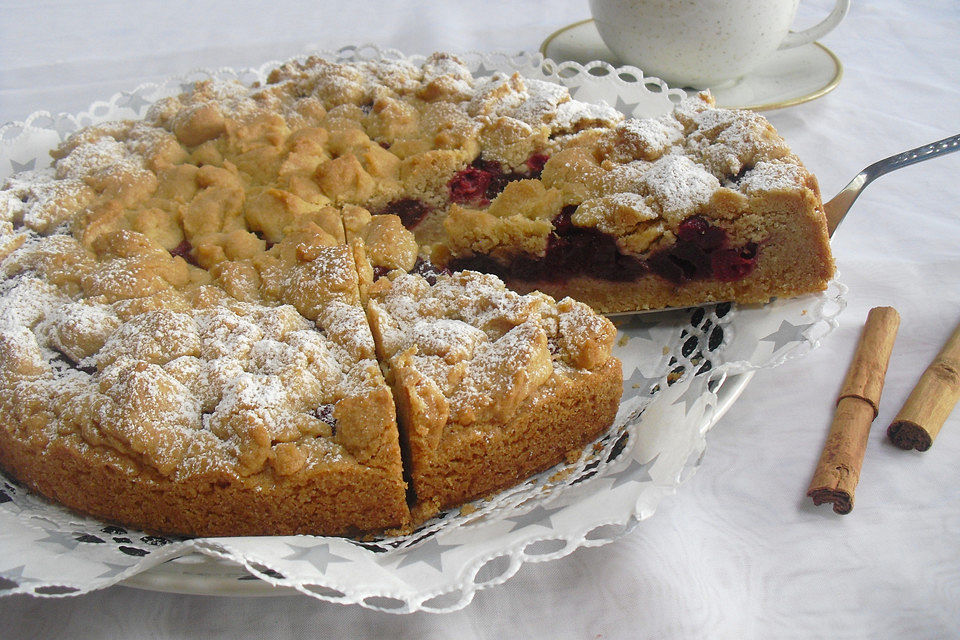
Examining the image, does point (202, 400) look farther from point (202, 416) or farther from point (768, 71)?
point (768, 71)

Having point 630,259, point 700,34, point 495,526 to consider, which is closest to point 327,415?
point 495,526

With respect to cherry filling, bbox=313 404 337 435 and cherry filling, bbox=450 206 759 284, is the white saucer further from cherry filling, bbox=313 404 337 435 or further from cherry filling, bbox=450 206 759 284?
cherry filling, bbox=313 404 337 435

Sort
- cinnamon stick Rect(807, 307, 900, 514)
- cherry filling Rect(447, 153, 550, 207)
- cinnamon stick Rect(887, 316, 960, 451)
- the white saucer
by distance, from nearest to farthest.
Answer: cinnamon stick Rect(807, 307, 900, 514) < cinnamon stick Rect(887, 316, 960, 451) < cherry filling Rect(447, 153, 550, 207) < the white saucer

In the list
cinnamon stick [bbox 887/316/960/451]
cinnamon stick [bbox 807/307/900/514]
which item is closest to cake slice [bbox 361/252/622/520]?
cinnamon stick [bbox 807/307/900/514]

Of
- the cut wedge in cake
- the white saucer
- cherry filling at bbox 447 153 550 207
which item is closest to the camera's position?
the cut wedge in cake

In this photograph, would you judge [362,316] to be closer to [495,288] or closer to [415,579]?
[495,288]

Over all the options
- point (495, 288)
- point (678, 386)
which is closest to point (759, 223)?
point (678, 386)
